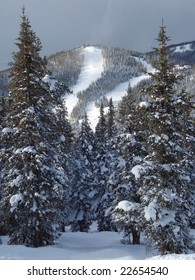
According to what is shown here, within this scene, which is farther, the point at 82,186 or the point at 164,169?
the point at 82,186

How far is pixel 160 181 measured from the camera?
22.2 metres

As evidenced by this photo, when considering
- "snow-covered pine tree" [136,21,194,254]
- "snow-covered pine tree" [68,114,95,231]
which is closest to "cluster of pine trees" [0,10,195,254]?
"snow-covered pine tree" [136,21,194,254]

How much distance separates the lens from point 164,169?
2236 cm

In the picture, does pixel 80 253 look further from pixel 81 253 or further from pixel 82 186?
pixel 82 186

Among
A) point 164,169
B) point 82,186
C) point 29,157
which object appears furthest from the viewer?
point 82,186

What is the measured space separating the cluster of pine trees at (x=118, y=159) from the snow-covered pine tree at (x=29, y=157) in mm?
62

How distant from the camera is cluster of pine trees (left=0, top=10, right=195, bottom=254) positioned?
22406 mm

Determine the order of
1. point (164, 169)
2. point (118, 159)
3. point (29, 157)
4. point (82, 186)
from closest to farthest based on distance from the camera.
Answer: point (164, 169)
point (29, 157)
point (118, 159)
point (82, 186)

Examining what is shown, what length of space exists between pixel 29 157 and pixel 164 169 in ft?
29.2

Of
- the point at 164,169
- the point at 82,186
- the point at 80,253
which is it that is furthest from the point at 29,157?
the point at 82,186

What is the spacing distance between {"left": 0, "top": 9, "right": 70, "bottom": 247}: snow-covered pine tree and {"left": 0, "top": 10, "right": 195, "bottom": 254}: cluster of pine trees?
2.5 inches

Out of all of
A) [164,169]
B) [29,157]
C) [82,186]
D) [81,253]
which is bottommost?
[81,253]

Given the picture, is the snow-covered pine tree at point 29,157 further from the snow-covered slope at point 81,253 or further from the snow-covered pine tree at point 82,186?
the snow-covered pine tree at point 82,186

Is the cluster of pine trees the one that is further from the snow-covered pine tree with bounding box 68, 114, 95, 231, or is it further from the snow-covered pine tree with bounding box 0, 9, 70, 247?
the snow-covered pine tree with bounding box 68, 114, 95, 231
